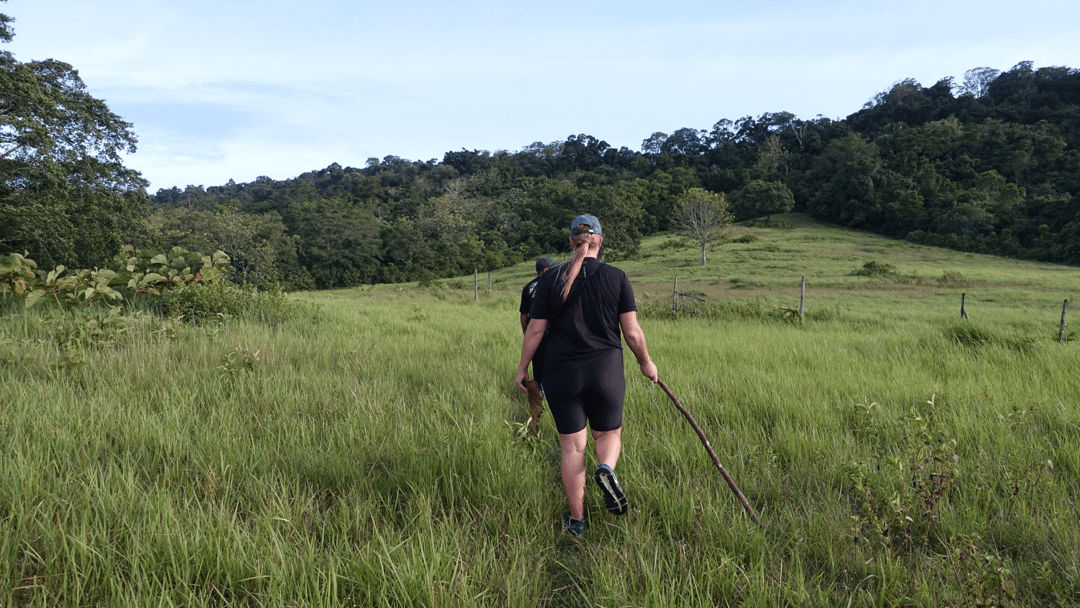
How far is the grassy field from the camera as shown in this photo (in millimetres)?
2211

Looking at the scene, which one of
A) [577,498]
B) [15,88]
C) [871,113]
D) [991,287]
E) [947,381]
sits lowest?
[991,287]

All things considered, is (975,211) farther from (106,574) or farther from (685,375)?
(106,574)

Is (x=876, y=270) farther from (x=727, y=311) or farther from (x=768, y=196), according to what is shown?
(x=768, y=196)

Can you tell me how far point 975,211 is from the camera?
52188mm

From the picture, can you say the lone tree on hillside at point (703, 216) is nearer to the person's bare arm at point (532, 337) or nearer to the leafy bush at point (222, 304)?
the leafy bush at point (222, 304)

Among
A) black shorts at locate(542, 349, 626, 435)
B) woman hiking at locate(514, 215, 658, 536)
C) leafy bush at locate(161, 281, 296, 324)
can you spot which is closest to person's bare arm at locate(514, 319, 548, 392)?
woman hiking at locate(514, 215, 658, 536)

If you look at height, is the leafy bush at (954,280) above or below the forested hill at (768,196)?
below

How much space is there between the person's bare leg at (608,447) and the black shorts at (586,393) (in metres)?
0.04

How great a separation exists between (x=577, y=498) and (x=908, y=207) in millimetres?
71029

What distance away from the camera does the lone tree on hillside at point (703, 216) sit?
47.7 metres

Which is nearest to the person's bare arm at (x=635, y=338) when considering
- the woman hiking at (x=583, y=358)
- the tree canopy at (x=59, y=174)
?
the woman hiking at (x=583, y=358)

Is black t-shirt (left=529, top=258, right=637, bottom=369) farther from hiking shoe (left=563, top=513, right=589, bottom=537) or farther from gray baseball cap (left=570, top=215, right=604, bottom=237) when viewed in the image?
hiking shoe (left=563, top=513, right=589, bottom=537)

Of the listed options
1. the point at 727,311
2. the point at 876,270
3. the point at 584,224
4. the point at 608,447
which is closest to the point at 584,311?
the point at 584,224

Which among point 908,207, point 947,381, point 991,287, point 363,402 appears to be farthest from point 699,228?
point 363,402
